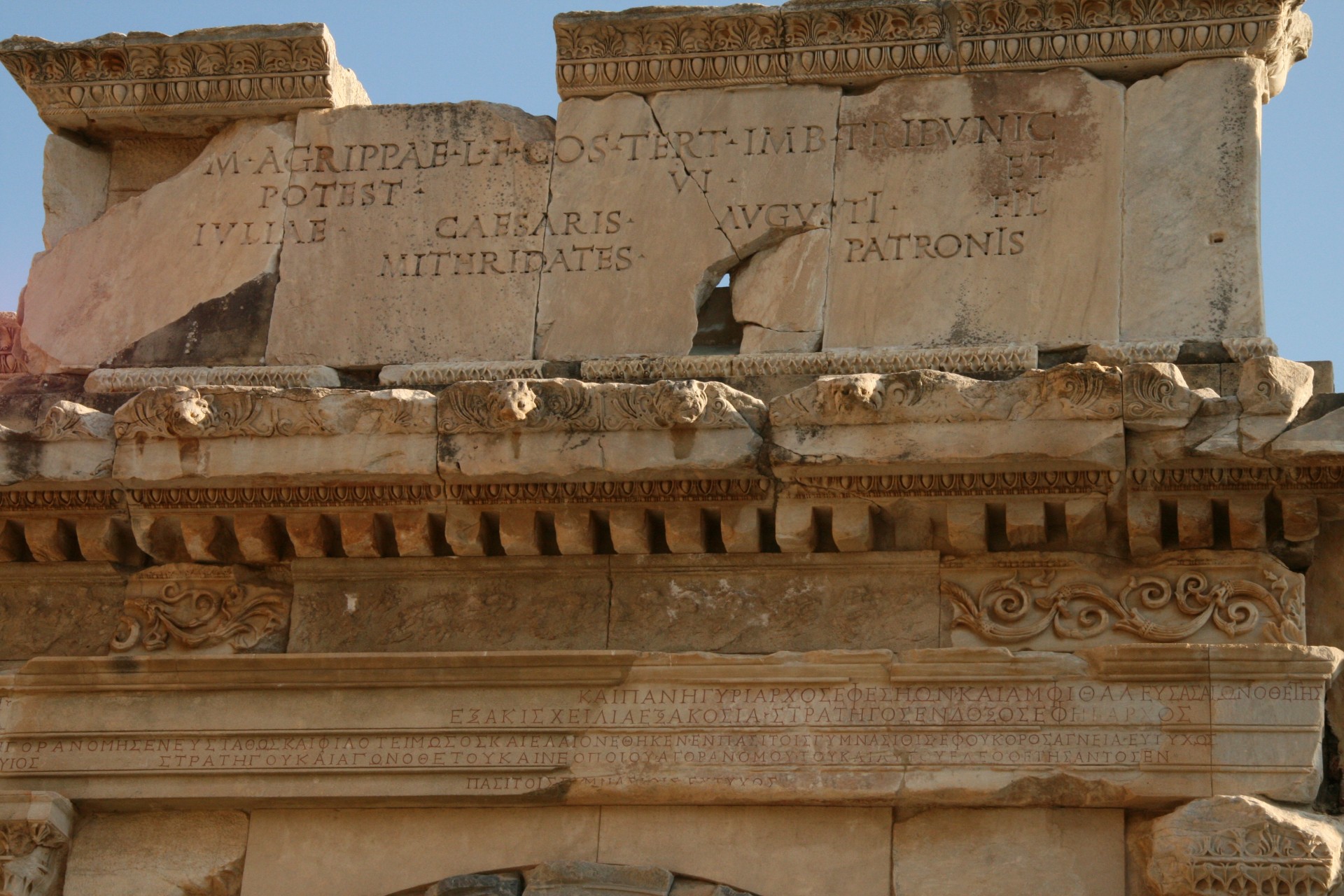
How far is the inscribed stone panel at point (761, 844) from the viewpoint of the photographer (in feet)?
22.4

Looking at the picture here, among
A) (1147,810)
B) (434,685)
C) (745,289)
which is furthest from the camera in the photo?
(745,289)

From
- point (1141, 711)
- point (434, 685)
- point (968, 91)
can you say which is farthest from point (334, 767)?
point (968, 91)

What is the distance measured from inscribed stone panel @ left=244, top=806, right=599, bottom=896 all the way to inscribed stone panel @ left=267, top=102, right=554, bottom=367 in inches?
69.2

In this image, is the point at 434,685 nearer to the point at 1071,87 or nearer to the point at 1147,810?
the point at 1147,810

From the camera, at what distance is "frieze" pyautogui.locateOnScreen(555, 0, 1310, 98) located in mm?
7789

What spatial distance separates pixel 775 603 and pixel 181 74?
132 inches

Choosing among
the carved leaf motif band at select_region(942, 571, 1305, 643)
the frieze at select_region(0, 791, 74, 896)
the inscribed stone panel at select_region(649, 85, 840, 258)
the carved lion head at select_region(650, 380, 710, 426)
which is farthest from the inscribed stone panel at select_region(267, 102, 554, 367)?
the carved leaf motif band at select_region(942, 571, 1305, 643)

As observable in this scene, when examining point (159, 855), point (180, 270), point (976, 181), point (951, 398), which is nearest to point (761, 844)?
point (951, 398)

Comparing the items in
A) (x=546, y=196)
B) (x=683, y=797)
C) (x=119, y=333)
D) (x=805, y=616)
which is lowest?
(x=683, y=797)

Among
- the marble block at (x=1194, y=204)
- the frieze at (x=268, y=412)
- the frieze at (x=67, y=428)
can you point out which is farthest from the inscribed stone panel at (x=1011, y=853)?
the frieze at (x=67, y=428)

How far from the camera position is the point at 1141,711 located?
676 centimetres

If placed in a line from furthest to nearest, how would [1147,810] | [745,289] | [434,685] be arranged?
[745,289], [434,685], [1147,810]

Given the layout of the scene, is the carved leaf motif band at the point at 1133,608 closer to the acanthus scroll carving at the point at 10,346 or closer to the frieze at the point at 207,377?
the frieze at the point at 207,377

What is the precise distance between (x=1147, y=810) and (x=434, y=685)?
2.39 meters
